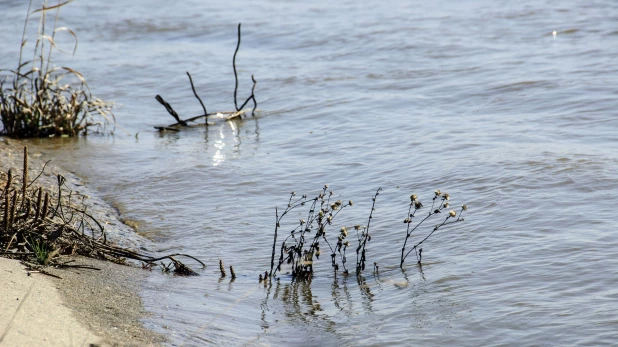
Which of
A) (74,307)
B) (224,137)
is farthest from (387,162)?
(74,307)

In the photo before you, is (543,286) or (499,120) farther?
(499,120)

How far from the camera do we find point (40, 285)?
355 centimetres

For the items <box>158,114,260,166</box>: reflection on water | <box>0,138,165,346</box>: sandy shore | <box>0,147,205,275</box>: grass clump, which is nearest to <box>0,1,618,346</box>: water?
<box>158,114,260,166</box>: reflection on water

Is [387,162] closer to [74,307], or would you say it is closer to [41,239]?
[41,239]

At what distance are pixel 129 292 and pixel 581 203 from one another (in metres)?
3.07

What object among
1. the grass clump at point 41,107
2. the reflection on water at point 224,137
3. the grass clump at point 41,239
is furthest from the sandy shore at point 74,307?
the grass clump at point 41,107

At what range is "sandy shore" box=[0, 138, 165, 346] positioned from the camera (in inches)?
119

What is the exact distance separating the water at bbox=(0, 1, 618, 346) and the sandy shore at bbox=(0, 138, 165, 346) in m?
0.14

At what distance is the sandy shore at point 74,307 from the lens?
3.02 metres

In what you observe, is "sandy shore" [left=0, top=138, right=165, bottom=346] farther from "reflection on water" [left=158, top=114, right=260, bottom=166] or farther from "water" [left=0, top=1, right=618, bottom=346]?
"reflection on water" [left=158, top=114, right=260, bottom=166]

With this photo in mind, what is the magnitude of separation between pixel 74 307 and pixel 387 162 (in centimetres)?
373

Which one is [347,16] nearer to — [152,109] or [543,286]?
[152,109]

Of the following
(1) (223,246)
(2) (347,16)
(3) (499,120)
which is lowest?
(1) (223,246)

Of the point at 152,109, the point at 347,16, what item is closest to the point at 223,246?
the point at 152,109
